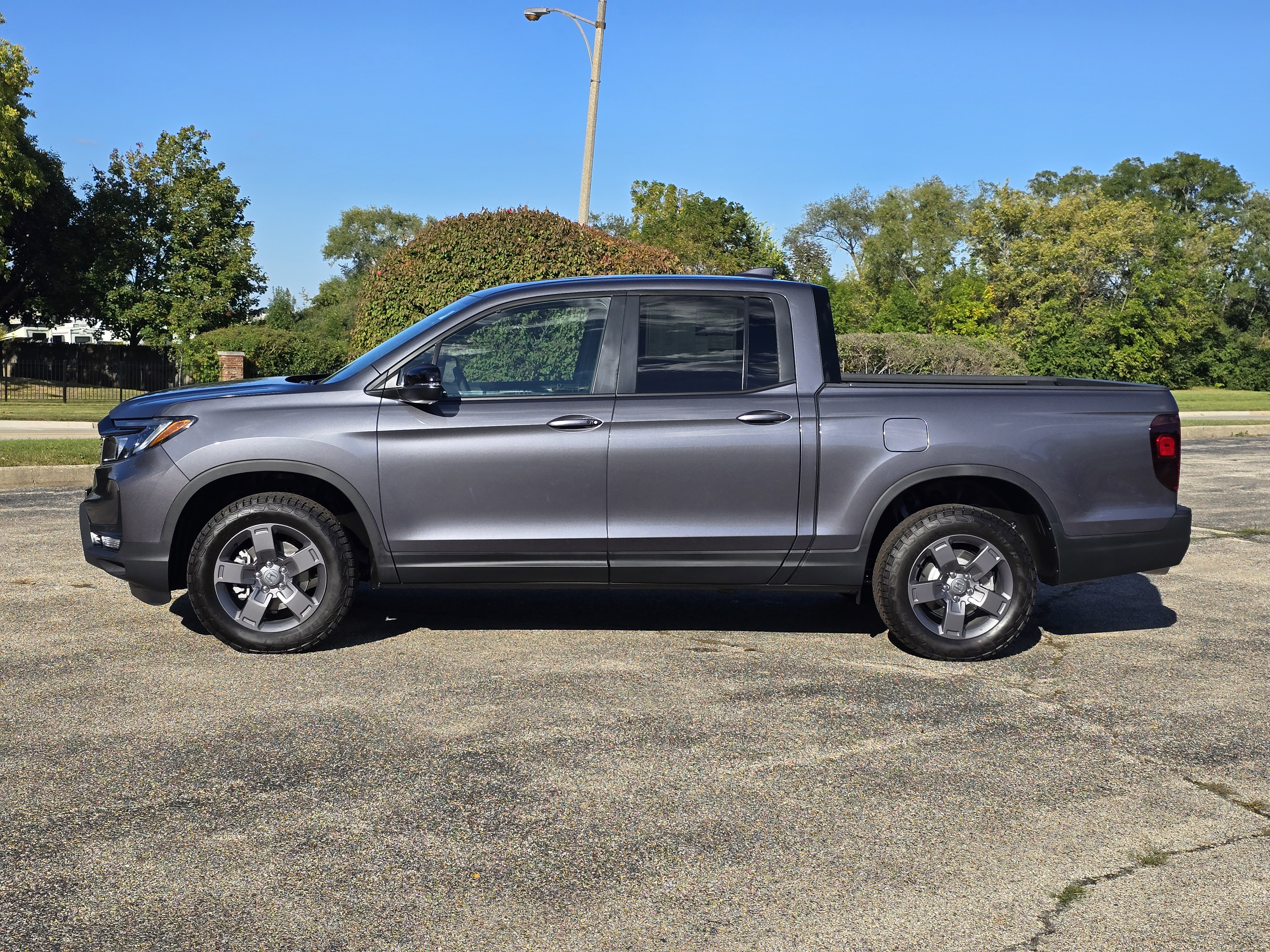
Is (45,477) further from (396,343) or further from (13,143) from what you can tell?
(13,143)

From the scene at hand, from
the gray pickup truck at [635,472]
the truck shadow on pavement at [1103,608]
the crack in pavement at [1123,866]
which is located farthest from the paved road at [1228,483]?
the crack in pavement at [1123,866]

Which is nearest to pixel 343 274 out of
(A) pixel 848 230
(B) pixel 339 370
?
(A) pixel 848 230

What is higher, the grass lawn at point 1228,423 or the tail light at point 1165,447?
the tail light at point 1165,447

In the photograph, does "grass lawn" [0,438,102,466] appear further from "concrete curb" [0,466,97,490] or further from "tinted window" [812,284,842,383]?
"tinted window" [812,284,842,383]

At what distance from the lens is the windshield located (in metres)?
6.16

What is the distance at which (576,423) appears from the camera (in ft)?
Answer: 19.5

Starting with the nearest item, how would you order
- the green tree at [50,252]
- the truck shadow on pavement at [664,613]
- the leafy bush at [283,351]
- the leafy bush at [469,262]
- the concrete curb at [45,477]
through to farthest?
the truck shadow on pavement at [664,613] → the concrete curb at [45,477] → the leafy bush at [469,262] → the leafy bush at [283,351] → the green tree at [50,252]

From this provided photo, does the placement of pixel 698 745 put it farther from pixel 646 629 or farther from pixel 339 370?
pixel 339 370

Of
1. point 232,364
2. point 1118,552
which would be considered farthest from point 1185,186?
point 1118,552

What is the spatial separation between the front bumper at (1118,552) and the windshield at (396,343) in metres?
3.33

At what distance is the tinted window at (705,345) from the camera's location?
20.0 ft

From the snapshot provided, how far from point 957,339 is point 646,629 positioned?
22862 mm

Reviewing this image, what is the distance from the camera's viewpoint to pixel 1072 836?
12.7 feet

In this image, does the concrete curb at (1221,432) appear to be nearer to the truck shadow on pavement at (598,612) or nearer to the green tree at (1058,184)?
the truck shadow on pavement at (598,612)
